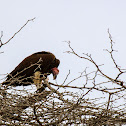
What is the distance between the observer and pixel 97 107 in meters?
4.13

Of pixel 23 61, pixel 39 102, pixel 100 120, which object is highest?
pixel 23 61

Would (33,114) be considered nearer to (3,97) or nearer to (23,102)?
(23,102)

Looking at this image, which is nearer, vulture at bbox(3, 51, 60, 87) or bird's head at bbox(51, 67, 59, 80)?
vulture at bbox(3, 51, 60, 87)

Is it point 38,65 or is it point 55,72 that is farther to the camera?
point 55,72

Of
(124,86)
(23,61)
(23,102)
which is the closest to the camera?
(124,86)

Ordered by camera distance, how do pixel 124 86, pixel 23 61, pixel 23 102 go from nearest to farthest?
pixel 124 86 → pixel 23 102 → pixel 23 61

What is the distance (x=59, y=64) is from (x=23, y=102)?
2072 millimetres

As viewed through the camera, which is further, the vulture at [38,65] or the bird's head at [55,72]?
the bird's head at [55,72]

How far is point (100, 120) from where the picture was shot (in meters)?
3.91

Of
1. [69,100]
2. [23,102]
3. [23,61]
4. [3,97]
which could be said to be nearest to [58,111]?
[69,100]

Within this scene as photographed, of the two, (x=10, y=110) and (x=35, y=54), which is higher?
(x=35, y=54)

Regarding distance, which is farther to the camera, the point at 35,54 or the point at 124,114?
the point at 35,54

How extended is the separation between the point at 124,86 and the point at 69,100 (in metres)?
0.81

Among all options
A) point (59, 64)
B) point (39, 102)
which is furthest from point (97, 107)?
point (59, 64)
